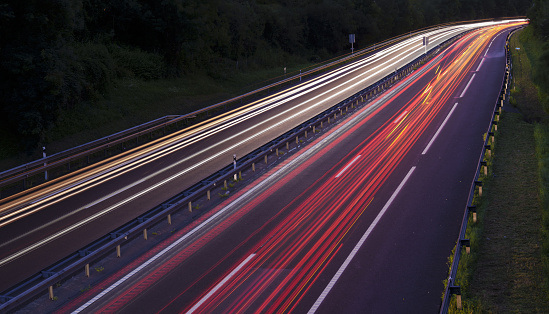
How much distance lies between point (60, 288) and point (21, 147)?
15566mm

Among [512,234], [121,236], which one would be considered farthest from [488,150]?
[121,236]

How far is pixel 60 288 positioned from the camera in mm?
12016

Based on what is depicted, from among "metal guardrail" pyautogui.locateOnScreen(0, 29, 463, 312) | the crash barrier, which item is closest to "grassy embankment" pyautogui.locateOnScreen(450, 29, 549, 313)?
"metal guardrail" pyautogui.locateOnScreen(0, 29, 463, 312)

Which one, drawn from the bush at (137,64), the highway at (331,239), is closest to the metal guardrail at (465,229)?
the highway at (331,239)

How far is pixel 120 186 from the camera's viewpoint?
65.7 feet

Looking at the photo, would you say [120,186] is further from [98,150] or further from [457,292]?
[457,292]

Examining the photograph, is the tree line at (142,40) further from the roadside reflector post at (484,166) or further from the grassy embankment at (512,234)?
the grassy embankment at (512,234)

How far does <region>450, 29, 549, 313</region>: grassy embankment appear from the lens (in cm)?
1085

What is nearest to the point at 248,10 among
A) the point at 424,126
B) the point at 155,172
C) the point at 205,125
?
the point at 205,125

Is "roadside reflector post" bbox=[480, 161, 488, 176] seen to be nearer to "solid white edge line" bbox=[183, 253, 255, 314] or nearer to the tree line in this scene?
"solid white edge line" bbox=[183, 253, 255, 314]

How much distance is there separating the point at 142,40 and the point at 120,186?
1090 inches

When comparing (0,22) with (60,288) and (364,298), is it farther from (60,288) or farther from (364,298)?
(364,298)

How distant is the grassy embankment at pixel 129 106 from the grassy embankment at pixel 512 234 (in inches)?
776

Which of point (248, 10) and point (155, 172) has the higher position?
point (248, 10)
